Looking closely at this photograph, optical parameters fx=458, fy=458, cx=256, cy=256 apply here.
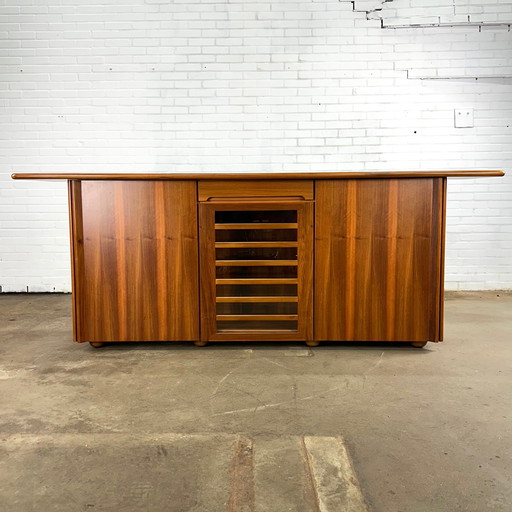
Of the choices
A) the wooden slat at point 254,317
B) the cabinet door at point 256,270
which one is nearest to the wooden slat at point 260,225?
the cabinet door at point 256,270

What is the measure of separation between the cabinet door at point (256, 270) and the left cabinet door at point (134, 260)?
0.28ft

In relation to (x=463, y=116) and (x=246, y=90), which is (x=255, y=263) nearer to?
(x=246, y=90)

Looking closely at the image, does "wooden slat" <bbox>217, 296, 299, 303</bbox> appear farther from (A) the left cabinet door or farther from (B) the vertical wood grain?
(B) the vertical wood grain

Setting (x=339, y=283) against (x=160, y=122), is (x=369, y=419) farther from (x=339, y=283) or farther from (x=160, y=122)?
(x=160, y=122)

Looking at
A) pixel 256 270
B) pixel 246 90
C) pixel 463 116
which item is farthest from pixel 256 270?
pixel 463 116

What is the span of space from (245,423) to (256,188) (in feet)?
3.90

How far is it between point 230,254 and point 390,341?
97 centimetres

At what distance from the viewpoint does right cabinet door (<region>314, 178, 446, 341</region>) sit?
90.7 inches

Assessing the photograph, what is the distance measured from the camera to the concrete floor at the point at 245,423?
3.90 feet

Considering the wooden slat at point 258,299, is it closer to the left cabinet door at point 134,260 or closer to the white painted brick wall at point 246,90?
the left cabinet door at point 134,260

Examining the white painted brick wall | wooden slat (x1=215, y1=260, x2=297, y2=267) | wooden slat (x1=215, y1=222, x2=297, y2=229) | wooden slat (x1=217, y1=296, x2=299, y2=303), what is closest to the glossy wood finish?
wooden slat (x1=215, y1=222, x2=297, y2=229)

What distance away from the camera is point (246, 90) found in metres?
3.97

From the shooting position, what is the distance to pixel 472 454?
1372 mm

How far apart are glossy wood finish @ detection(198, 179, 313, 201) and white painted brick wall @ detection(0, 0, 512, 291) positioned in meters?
1.74
